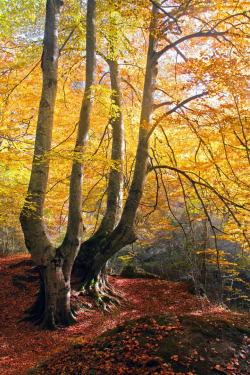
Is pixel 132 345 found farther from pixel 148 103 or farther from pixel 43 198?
pixel 148 103

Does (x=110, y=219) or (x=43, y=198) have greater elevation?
(x=43, y=198)

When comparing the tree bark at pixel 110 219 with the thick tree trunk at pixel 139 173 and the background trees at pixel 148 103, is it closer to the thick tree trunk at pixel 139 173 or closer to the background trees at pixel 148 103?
the background trees at pixel 148 103

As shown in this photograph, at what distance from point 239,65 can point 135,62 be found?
361 centimetres

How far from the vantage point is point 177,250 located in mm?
11641

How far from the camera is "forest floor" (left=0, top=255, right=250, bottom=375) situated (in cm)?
245

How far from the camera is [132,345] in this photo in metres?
2.76

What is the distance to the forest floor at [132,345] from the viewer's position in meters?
2.45

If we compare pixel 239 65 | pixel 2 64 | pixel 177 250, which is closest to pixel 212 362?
pixel 239 65

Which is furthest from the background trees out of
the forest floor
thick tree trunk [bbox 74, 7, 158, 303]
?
the forest floor

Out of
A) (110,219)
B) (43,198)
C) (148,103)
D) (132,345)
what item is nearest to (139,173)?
(148,103)

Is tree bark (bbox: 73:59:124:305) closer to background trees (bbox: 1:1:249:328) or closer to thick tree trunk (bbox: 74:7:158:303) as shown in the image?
background trees (bbox: 1:1:249:328)

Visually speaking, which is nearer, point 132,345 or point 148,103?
point 132,345

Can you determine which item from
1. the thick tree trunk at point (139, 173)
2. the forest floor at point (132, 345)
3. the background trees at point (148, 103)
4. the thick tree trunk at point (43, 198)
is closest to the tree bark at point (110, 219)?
the background trees at point (148, 103)

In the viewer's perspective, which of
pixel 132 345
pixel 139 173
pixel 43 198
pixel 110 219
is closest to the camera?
pixel 132 345
